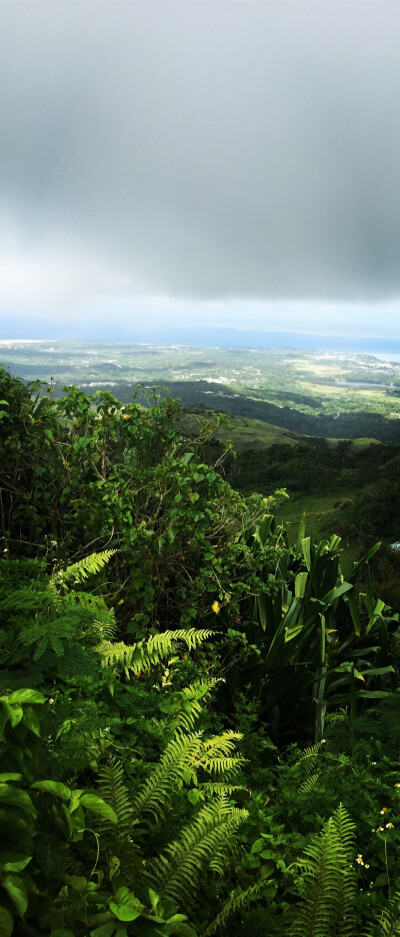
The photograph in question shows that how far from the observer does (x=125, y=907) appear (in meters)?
0.93

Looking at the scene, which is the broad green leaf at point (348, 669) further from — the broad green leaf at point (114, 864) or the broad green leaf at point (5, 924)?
the broad green leaf at point (5, 924)

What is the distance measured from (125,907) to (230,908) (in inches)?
33.4

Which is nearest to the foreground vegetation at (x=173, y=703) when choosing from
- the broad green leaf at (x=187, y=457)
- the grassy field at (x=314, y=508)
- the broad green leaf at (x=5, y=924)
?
the broad green leaf at (x=5, y=924)

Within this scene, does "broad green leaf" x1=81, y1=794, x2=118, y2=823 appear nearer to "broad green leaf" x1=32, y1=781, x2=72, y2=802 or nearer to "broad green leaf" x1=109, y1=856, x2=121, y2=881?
"broad green leaf" x1=32, y1=781, x2=72, y2=802

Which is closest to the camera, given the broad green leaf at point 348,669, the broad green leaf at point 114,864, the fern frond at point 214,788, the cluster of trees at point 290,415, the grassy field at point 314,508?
the broad green leaf at point 114,864

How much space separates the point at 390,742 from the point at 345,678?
0.93 m

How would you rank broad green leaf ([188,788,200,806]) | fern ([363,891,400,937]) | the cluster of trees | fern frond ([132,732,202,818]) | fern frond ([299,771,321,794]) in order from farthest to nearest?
the cluster of trees < fern frond ([299,771,321,794]) < broad green leaf ([188,788,200,806]) < fern frond ([132,732,202,818]) < fern ([363,891,400,937])

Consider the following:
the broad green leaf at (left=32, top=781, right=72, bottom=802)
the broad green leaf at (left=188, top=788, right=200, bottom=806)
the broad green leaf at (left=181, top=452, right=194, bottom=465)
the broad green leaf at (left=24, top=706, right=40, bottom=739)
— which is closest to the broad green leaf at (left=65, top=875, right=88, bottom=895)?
the broad green leaf at (left=32, top=781, right=72, bottom=802)

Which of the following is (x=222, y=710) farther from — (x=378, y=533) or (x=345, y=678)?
(x=378, y=533)

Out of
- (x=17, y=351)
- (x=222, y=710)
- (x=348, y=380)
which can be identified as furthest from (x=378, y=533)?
(x=348, y=380)

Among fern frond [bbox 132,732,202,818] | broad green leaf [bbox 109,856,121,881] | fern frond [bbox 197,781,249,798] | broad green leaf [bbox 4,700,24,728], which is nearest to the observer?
broad green leaf [bbox 4,700,24,728]

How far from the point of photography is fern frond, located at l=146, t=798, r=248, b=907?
58.5 inches

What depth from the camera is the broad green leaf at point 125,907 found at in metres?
0.90

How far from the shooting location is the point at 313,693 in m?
3.63
